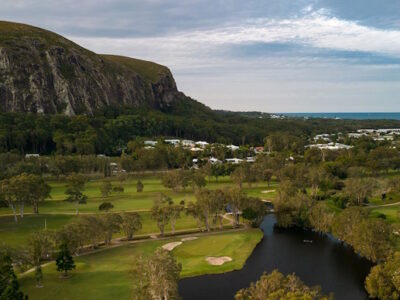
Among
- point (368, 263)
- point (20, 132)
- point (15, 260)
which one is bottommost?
point (368, 263)

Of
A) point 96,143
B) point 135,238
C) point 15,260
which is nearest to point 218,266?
point 135,238

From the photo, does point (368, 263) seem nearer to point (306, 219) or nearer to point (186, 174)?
point (306, 219)

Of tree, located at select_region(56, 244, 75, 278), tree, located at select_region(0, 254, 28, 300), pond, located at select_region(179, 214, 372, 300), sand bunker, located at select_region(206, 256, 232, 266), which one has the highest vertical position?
tree, located at select_region(0, 254, 28, 300)

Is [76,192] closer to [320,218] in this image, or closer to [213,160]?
[320,218]

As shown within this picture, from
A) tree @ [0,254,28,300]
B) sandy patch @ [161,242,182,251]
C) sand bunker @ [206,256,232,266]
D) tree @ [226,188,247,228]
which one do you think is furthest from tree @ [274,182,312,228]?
tree @ [0,254,28,300]

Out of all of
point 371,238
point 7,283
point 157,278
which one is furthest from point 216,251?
point 7,283

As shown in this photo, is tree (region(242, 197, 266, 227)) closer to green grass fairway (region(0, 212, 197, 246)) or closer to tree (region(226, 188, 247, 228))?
tree (region(226, 188, 247, 228))
